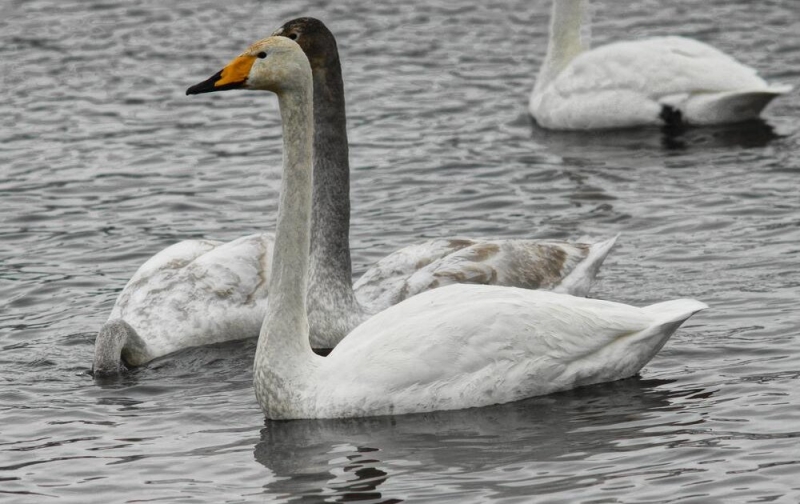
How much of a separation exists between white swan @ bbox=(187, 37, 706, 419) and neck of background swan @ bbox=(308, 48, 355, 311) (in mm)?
1715

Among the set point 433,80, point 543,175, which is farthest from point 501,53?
point 543,175

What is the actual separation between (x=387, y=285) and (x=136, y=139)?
6.11 meters

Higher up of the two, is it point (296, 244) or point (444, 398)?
point (296, 244)

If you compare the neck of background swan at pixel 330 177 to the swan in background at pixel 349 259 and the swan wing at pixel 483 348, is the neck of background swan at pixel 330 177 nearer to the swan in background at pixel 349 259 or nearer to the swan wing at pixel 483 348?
the swan in background at pixel 349 259

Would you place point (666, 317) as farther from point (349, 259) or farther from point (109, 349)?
point (109, 349)

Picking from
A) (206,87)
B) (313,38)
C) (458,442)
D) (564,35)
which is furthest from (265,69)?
(564,35)

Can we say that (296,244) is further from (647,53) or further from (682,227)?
(647,53)

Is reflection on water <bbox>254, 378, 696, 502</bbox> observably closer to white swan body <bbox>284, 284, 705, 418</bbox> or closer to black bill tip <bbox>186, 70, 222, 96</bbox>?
white swan body <bbox>284, 284, 705, 418</bbox>

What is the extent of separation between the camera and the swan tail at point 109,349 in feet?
33.1

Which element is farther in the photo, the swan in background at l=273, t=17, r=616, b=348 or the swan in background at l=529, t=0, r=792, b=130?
the swan in background at l=529, t=0, r=792, b=130

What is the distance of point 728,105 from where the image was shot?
53.2 feet

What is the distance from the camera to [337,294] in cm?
1064

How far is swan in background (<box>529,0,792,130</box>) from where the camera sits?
1617 centimetres

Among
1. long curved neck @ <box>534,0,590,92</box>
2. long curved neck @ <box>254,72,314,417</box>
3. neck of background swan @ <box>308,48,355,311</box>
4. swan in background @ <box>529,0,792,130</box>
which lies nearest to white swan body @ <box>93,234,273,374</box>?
neck of background swan @ <box>308,48,355,311</box>
